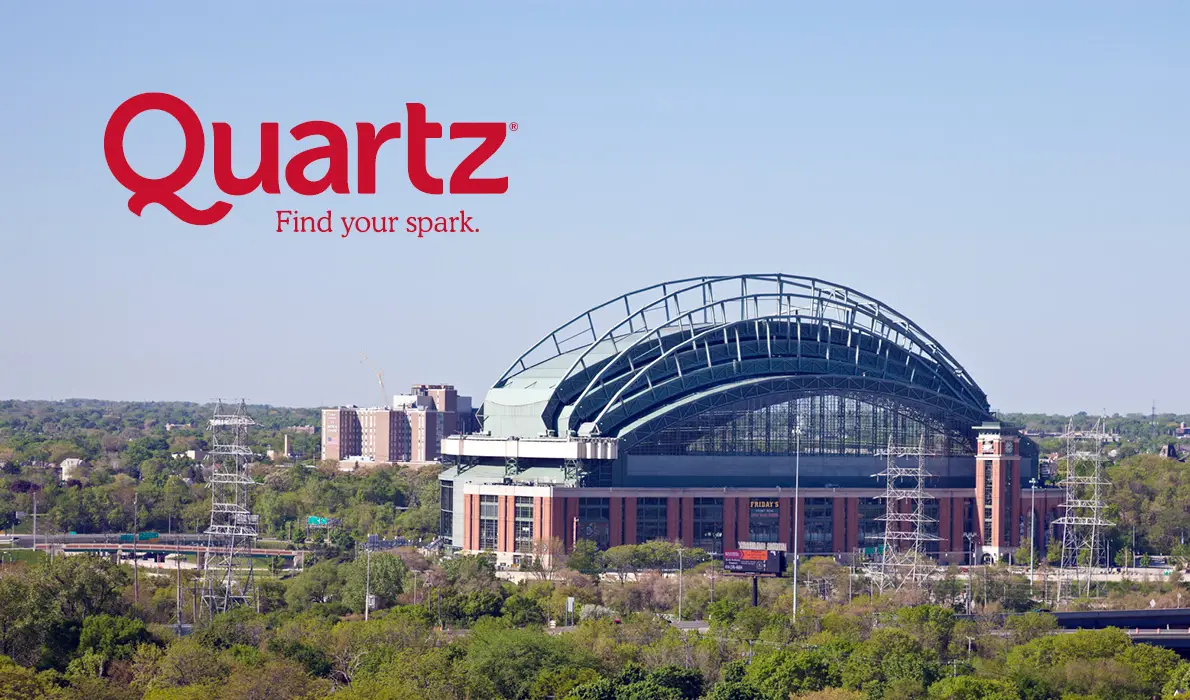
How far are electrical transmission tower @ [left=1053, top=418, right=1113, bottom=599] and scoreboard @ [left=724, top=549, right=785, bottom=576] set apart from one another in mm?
24537

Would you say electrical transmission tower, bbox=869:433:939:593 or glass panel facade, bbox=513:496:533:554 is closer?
electrical transmission tower, bbox=869:433:939:593

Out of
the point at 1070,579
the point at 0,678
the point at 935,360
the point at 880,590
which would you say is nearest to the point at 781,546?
the point at 880,590

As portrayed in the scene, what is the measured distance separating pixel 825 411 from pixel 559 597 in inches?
1751

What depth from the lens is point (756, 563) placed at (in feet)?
447

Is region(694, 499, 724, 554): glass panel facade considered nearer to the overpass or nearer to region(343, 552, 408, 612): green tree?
region(343, 552, 408, 612): green tree

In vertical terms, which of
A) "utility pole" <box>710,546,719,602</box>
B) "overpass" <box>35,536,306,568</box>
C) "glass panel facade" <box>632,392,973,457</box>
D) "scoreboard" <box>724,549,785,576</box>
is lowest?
"overpass" <box>35,536,306,568</box>

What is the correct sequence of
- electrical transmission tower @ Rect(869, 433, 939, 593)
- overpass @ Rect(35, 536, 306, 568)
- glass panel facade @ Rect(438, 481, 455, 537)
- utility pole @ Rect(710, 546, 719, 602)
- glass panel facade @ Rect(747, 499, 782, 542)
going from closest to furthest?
utility pole @ Rect(710, 546, 719, 602)
electrical transmission tower @ Rect(869, 433, 939, 593)
glass panel facade @ Rect(747, 499, 782, 542)
overpass @ Rect(35, 536, 306, 568)
glass panel facade @ Rect(438, 481, 455, 537)

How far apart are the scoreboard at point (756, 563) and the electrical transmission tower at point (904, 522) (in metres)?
6.95

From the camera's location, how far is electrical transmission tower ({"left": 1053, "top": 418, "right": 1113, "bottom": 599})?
513 ft

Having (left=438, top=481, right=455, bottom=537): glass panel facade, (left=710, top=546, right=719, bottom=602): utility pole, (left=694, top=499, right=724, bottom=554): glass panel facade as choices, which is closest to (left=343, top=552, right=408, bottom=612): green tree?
(left=710, top=546, right=719, bottom=602): utility pole

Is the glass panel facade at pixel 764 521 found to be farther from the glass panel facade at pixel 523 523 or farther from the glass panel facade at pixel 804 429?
the glass panel facade at pixel 523 523

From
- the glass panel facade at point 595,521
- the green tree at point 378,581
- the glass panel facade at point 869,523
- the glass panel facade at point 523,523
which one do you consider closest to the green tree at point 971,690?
the green tree at point 378,581

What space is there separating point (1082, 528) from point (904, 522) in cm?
1916

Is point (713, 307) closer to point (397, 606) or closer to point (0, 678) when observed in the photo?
point (397, 606)
